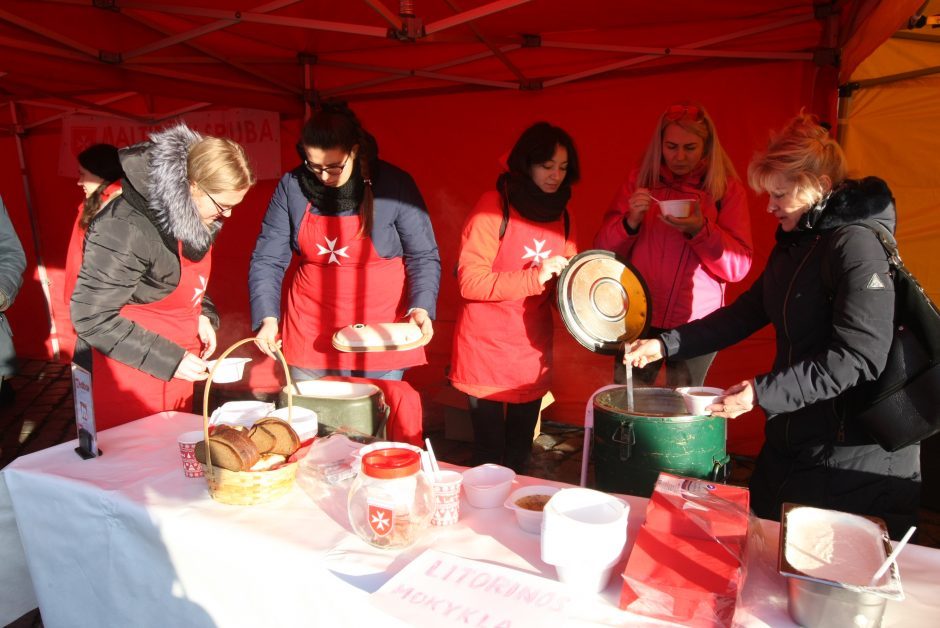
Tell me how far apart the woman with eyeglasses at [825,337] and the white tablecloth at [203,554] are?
52 centimetres

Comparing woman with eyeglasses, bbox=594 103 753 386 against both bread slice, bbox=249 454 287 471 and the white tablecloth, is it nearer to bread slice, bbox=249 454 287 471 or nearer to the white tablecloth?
the white tablecloth

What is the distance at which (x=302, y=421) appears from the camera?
1.88 metres

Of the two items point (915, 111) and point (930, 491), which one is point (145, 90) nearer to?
point (915, 111)

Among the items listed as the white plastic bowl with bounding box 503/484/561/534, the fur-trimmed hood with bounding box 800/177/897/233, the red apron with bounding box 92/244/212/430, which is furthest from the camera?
the red apron with bounding box 92/244/212/430

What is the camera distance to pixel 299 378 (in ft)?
9.25

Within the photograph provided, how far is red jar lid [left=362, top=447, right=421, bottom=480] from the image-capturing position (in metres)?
1.29

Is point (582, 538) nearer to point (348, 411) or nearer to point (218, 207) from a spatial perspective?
point (348, 411)

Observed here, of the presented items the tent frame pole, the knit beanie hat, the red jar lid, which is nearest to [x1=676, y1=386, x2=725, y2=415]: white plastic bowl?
the red jar lid

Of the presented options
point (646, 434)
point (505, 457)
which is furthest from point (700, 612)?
point (505, 457)

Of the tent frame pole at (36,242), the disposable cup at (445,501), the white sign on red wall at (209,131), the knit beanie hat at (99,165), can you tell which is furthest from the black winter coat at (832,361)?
the tent frame pole at (36,242)

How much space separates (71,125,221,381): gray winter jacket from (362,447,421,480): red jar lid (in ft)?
3.46

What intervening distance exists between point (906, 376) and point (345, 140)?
6.90 ft

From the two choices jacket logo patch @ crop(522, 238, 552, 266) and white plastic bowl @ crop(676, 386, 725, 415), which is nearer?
white plastic bowl @ crop(676, 386, 725, 415)

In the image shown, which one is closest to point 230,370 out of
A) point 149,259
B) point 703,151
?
point 149,259
